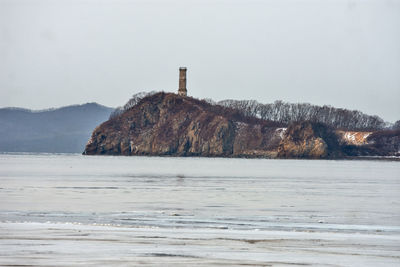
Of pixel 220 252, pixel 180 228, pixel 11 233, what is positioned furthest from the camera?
pixel 180 228

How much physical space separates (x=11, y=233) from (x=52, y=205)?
10319 millimetres

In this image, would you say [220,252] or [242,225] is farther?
[242,225]

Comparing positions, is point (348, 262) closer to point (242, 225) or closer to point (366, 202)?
point (242, 225)

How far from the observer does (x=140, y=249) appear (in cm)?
1700

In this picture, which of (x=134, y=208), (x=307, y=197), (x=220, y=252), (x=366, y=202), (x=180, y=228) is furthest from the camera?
(x=307, y=197)

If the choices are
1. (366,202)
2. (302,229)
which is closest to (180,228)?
(302,229)

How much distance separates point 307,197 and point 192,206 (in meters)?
9.52

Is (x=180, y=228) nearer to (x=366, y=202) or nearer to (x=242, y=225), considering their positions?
(x=242, y=225)

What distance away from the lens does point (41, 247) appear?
56.2 feet

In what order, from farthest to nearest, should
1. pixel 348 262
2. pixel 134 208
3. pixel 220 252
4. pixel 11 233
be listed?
pixel 134 208 → pixel 11 233 → pixel 220 252 → pixel 348 262

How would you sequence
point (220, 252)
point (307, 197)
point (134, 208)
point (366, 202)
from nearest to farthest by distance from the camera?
point (220, 252)
point (134, 208)
point (366, 202)
point (307, 197)

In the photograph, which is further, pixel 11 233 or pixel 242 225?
pixel 242 225

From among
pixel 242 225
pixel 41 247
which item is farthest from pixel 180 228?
pixel 41 247

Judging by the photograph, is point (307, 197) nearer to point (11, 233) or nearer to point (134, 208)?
point (134, 208)
